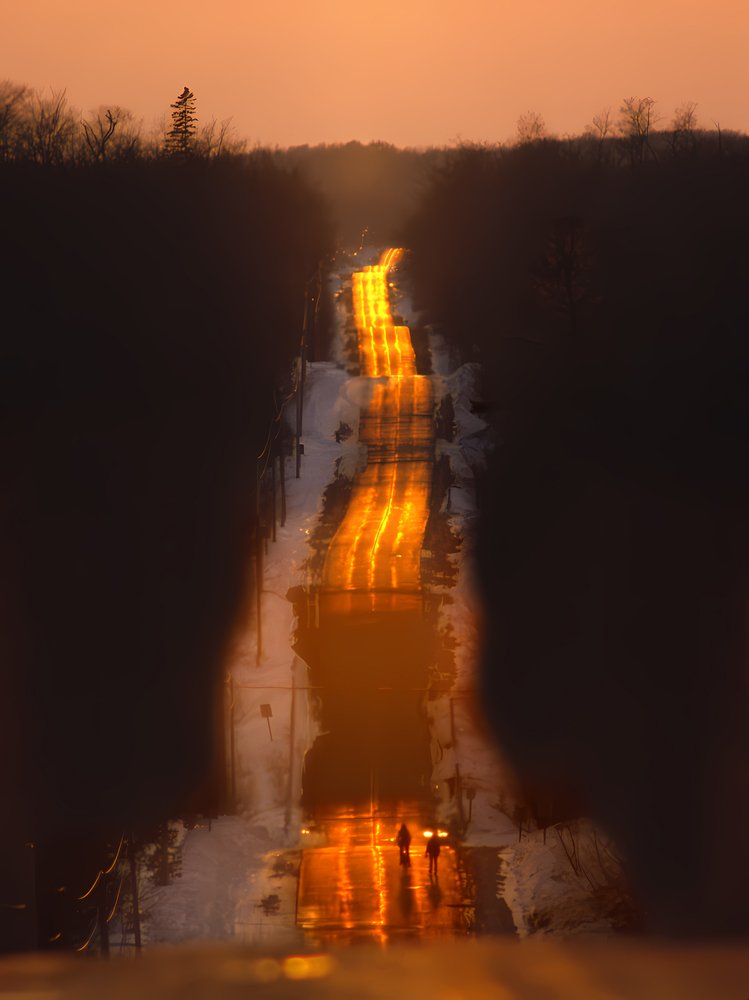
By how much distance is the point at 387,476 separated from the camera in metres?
55.7

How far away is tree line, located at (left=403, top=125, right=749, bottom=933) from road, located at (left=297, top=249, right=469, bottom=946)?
2724 mm

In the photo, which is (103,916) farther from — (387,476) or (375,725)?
(387,476)

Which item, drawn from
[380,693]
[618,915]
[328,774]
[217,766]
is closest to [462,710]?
[380,693]

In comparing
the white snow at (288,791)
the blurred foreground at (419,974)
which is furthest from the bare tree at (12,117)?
the blurred foreground at (419,974)

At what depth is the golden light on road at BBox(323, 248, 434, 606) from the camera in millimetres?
44812

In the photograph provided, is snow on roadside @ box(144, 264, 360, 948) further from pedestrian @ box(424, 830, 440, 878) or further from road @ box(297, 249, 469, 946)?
pedestrian @ box(424, 830, 440, 878)

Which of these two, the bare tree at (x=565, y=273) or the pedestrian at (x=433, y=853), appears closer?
the pedestrian at (x=433, y=853)

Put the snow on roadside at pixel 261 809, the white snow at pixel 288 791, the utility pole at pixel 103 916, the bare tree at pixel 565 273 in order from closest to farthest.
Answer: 1. the utility pole at pixel 103 916
2. the snow on roadside at pixel 261 809
3. the white snow at pixel 288 791
4. the bare tree at pixel 565 273

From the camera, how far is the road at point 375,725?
83.1ft

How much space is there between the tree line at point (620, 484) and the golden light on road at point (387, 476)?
299cm

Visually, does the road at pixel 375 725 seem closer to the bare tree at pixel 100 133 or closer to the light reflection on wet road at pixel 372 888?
the light reflection on wet road at pixel 372 888

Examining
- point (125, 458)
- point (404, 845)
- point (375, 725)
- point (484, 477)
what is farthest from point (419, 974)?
point (484, 477)

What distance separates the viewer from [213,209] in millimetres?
81250

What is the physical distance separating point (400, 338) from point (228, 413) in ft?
83.4
